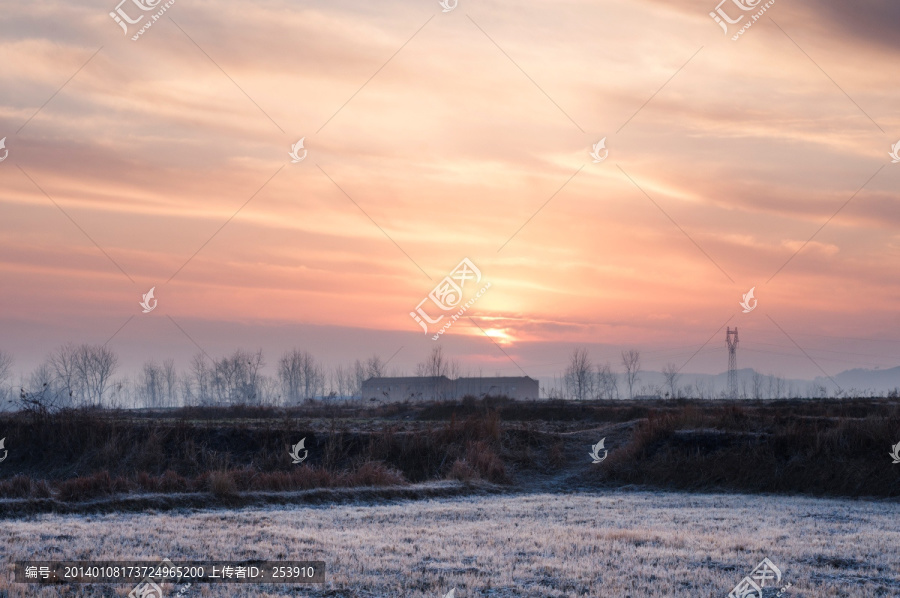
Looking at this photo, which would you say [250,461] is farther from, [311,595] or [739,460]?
[311,595]

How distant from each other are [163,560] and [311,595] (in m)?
2.56

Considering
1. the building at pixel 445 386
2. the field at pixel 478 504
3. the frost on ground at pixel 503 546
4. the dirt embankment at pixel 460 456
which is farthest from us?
the building at pixel 445 386

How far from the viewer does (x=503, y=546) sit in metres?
11.6

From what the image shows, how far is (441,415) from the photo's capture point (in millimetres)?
47094

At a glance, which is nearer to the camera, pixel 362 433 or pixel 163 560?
pixel 163 560

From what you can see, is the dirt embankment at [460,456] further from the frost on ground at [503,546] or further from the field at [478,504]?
the frost on ground at [503,546]

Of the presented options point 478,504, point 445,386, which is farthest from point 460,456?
point 445,386

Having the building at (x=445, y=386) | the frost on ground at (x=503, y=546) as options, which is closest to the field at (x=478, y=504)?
the frost on ground at (x=503, y=546)

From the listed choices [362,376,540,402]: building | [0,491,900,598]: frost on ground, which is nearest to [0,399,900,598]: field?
[0,491,900,598]: frost on ground

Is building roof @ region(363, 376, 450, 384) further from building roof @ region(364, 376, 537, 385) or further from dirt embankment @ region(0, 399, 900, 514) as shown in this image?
dirt embankment @ region(0, 399, 900, 514)

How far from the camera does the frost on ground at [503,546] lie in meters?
8.81

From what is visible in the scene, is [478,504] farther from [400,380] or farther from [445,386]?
[400,380]

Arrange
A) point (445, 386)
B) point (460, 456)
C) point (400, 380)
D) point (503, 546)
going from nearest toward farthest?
point (503, 546) → point (460, 456) → point (445, 386) → point (400, 380)

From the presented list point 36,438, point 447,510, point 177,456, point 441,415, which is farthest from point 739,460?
point 441,415
